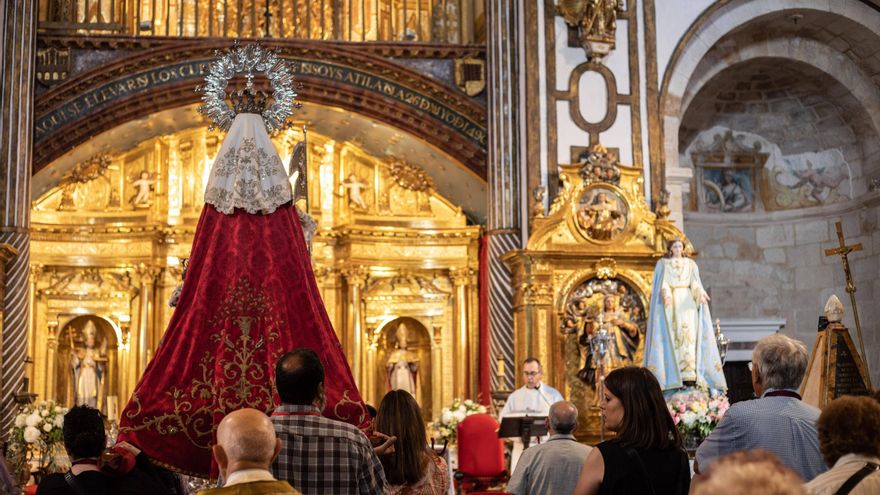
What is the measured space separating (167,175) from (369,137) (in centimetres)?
282

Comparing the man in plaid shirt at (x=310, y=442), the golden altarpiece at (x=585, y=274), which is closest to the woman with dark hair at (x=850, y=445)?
the man in plaid shirt at (x=310, y=442)

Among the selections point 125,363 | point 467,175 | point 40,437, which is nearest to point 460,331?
point 467,175

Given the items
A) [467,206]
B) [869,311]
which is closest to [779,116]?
[869,311]

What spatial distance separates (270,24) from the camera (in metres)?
15.2

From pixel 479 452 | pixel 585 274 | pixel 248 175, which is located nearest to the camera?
pixel 248 175

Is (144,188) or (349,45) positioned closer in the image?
(349,45)

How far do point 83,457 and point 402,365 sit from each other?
449 inches

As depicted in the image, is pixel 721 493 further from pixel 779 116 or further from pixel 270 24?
pixel 779 116

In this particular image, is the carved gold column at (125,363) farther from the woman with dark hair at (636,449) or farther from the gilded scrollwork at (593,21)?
the woman with dark hair at (636,449)

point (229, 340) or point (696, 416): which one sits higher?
point (229, 340)

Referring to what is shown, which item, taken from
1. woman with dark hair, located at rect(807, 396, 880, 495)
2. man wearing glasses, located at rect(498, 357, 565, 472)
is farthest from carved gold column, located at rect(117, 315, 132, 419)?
woman with dark hair, located at rect(807, 396, 880, 495)

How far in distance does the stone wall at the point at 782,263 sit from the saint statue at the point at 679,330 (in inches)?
176

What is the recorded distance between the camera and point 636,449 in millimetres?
4191

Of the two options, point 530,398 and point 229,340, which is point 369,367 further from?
point 229,340
